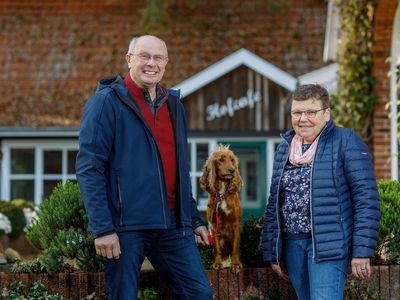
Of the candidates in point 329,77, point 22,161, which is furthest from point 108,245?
point 22,161

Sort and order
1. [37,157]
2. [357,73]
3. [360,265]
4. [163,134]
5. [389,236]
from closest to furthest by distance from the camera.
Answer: [360,265] < [163,134] < [389,236] < [357,73] < [37,157]

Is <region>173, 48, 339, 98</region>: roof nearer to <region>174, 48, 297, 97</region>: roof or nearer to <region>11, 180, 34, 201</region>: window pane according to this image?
<region>174, 48, 297, 97</region>: roof

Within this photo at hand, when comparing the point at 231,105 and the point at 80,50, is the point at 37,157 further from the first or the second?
the point at 231,105

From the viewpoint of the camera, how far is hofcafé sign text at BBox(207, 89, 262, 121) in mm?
14234

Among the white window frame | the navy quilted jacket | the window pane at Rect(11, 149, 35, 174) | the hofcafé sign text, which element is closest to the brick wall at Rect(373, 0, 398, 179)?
the hofcafé sign text

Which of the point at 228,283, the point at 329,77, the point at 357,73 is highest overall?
the point at 329,77

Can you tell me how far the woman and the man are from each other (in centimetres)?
57

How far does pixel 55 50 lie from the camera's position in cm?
1552

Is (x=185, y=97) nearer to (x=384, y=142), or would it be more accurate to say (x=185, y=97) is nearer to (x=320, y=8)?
(x=320, y=8)

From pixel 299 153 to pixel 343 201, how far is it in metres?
0.40

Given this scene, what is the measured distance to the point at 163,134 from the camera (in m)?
4.68

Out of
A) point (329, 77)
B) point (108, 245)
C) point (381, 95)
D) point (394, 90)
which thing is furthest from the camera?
point (329, 77)

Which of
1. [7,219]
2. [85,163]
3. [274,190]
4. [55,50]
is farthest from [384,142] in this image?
[55,50]

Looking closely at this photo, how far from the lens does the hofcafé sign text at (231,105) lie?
14234 millimetres
